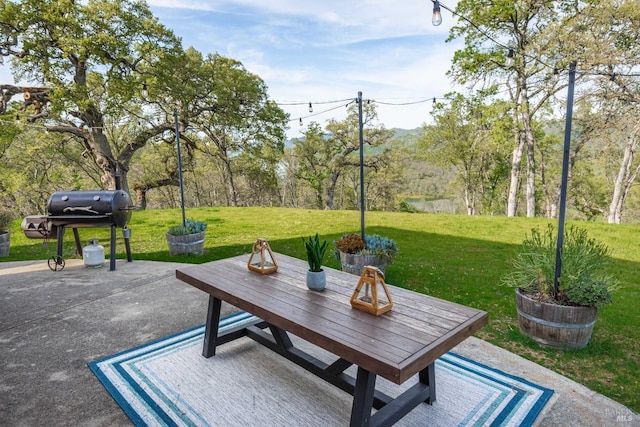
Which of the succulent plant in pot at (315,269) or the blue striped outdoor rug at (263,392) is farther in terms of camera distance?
the succulent plant in pot at (315,269)

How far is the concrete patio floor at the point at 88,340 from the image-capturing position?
196 centimetres

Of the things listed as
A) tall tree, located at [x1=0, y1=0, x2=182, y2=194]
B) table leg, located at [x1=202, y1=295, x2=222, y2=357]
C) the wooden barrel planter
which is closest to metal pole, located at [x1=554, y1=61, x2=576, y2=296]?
the wooden barrel planter

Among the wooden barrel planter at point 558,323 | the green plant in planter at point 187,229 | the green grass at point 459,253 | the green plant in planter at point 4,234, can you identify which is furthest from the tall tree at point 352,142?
the wooden barrel planter at point 558,323

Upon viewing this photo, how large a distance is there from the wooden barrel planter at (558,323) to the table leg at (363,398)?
1.77 metres

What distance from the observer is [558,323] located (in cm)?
260

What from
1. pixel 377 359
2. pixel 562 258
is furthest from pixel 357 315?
pixel 562 258

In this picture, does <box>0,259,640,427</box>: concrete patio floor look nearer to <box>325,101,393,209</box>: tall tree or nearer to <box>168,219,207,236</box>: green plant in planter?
<box>168,219,207,236</box>: green plant in planter

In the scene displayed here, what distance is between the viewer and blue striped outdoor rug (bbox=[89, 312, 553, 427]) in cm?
192

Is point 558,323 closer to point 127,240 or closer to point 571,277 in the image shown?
point 571,277

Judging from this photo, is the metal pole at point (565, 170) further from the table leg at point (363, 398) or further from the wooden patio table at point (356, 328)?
the table leg at point (363, 398)

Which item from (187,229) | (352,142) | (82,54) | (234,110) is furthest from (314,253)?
(352,142)

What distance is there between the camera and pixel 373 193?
2339 centimetres

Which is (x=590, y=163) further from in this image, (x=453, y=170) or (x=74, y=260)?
(x=74, y=260)

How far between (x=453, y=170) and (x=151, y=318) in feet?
64.9
